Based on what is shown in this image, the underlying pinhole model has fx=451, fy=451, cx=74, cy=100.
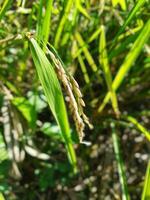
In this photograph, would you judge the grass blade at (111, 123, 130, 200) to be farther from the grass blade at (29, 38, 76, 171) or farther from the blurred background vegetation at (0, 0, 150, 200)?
the grass blade at (29, 38, 76, 171)

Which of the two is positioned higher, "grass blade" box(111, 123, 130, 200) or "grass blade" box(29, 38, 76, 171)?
"grass blade" box(29, 38, 76, 171)

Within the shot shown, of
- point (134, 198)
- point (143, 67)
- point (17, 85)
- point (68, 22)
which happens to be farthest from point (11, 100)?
point (134, 198)

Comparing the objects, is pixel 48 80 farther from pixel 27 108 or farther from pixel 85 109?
pixel 85 109

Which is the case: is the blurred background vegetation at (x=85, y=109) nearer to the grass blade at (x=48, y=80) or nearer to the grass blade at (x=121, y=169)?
the grass blade at (x=121, y=169)

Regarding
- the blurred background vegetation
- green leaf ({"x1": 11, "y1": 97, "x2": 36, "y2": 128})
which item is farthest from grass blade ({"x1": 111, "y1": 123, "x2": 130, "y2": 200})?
green leaf ({"x1": 11, "y1": 97, "x2": 36, "y2": 128})

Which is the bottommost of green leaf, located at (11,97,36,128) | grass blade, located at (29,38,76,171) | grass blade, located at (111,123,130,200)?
grass blade, located at (111,123,130,200)

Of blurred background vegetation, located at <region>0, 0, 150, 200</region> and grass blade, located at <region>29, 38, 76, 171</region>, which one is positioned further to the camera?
blurred background vegetation, located at <region>0, 0, 150, 200</region>

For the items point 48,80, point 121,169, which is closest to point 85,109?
point 121,169

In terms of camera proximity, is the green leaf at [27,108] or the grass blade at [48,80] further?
the green leaf at [27,108]

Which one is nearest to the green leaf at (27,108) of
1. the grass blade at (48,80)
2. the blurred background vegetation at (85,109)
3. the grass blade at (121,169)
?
the blurred background vegetation at (85,109)
